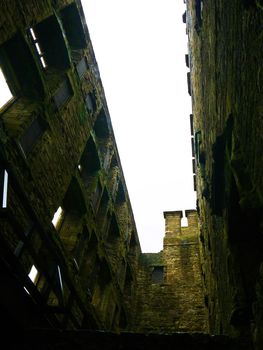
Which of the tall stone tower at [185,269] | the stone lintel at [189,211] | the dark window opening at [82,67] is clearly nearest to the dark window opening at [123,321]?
the tall stone tower at [185,269]

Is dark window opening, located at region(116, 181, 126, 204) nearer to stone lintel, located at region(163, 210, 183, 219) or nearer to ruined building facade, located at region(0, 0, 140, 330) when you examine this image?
ruined building facade, located at region(0, 0, 140, 330)

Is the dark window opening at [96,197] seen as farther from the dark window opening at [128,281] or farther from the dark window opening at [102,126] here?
the dark window opening at [128,281]

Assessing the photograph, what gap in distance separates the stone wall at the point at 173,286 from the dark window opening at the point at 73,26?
9.33 m

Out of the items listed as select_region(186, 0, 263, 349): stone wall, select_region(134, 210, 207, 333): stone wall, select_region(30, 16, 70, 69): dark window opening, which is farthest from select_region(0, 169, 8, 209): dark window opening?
select_region(134, 210, 207, 333): stone wall

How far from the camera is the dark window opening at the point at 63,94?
348 inches

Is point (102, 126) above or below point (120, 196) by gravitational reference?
above

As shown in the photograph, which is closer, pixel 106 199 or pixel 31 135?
pixel 31 135

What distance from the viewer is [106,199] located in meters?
12.3

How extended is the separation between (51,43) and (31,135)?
3610 millimetres

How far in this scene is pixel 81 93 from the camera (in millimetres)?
10523

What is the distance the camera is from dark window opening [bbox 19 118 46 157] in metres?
6.98

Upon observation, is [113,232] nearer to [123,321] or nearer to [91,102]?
[123,321]

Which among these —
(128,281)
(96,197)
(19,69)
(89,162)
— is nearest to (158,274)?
(128,281)

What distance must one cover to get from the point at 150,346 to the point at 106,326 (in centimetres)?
621
